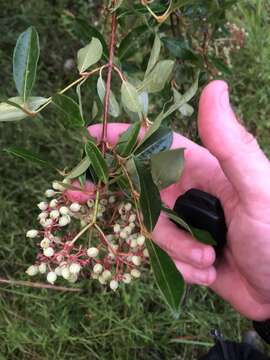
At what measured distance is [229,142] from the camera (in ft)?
2.60

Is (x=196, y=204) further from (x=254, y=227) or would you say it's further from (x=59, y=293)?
Answer: (x=59, y=293)

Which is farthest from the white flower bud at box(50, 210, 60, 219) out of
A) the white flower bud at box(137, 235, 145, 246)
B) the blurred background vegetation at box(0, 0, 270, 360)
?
the blurred background vegetation at box(0, 0, 270, 360)

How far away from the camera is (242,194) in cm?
A: 85

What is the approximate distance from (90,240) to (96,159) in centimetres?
11

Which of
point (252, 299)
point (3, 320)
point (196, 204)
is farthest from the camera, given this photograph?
point (3, 320)

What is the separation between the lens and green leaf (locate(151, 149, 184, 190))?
661 mm

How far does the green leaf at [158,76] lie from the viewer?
0.80m

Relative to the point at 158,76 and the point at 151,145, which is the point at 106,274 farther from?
the point at 158,76

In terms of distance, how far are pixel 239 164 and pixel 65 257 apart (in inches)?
11.0

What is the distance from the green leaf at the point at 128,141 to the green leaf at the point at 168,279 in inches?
4.9

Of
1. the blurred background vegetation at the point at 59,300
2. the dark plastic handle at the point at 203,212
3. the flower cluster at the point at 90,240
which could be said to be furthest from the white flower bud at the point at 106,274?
the blurred background vegetation at the point at 59,300

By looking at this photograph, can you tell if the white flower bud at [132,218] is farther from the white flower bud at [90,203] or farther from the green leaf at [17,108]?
the green leaf at [17,108]

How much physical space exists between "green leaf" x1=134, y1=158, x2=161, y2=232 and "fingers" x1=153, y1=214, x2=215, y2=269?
0.92 ft

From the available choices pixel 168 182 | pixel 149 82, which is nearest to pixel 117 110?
pixel 149 82
